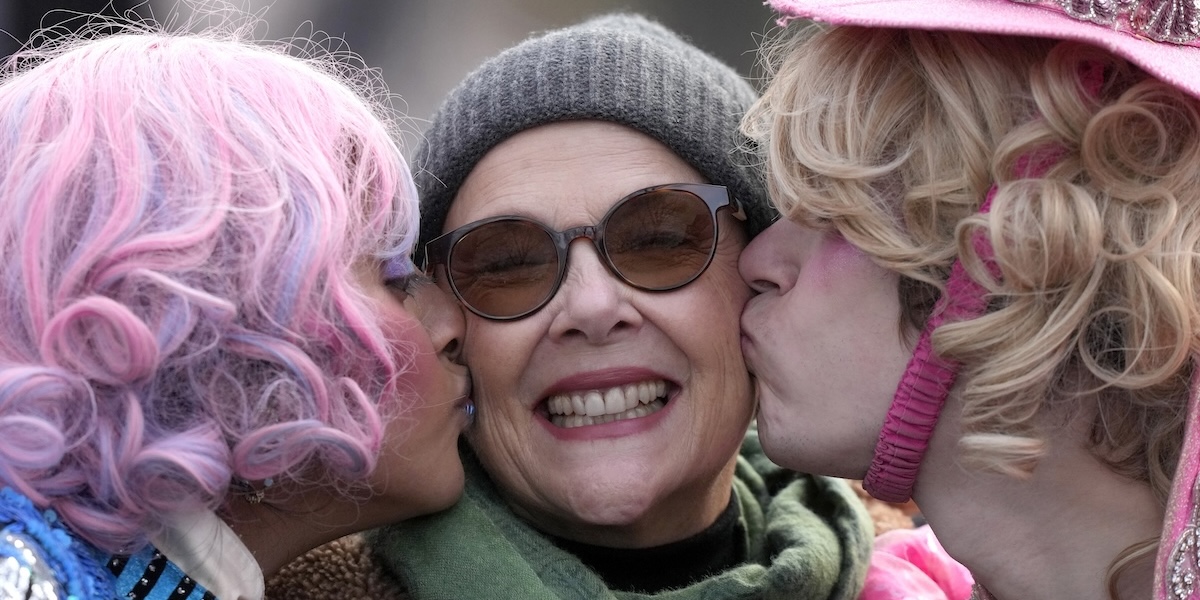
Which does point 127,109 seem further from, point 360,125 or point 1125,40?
point 1125,40

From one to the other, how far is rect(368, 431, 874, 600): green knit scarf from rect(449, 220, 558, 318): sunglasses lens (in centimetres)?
41

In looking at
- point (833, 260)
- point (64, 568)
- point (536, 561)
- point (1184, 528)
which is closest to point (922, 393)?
point (833, 260)

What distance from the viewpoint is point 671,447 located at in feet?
7.59

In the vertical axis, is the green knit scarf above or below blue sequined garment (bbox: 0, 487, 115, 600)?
below

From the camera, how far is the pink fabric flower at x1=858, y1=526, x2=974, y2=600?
8.21 ft

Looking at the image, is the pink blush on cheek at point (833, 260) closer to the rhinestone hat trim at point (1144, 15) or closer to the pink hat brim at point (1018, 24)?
the pink hat brim at point (1018, 24)

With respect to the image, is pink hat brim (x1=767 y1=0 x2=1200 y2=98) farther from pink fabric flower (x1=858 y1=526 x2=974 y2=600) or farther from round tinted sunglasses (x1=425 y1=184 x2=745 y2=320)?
pink fabric flower (x1=858 y1=526 x2=974 y2=600)

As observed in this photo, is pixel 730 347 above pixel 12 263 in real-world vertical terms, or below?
below

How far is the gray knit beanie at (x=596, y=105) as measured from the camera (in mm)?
2365

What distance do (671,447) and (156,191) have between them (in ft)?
3.82

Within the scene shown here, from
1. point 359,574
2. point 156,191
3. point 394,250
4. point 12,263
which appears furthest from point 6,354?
point 359,574

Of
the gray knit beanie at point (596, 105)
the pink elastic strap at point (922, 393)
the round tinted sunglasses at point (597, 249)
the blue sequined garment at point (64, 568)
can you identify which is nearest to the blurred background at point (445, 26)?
the gray knit beanie at point (596, 105)

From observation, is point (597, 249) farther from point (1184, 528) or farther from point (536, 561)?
point (1184, 528)

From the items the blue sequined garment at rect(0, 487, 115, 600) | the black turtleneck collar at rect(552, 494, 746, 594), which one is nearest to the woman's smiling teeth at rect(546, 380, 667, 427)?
the black turtleneck collar at rect(552, 494, 746, 594)
